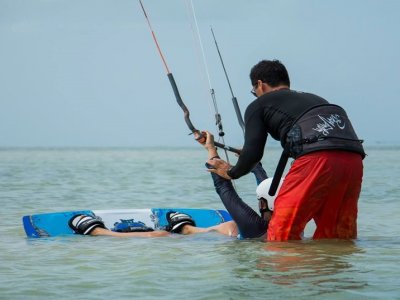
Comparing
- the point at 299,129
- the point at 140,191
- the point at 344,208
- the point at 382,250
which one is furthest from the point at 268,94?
the point at 140,191

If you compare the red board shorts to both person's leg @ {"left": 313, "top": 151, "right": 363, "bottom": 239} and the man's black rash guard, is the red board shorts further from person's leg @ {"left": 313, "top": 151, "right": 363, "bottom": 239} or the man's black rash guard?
the man's black rash guard

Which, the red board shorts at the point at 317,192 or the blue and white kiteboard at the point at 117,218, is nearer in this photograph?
the red board shorts at the point at 317,192

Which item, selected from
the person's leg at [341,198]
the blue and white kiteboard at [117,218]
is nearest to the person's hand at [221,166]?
the person's leg at [341,198]

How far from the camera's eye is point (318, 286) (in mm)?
5395

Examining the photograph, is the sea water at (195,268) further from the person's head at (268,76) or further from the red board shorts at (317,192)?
the person's head at (268,76)

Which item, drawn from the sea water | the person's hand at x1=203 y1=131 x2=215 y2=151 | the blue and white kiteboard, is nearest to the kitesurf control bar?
the person's hand at x1=203 y1=131 x2=215 y2=151

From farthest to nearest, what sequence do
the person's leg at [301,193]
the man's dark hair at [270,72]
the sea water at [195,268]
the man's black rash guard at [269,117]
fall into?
the man's dark hair at [270,72], the man's black rash guard at [269,117], the person's leg at [301,193], the sea water at [195,268]

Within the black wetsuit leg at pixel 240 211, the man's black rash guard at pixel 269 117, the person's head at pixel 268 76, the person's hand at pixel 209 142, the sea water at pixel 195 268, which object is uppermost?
the person's head at pixel 268 76

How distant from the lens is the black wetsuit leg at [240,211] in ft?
24.1

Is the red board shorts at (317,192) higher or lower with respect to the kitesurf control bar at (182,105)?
lower

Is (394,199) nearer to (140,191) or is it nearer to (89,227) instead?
(140,191)

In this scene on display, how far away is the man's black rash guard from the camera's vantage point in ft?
21.6

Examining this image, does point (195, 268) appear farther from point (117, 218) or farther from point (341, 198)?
point (117, 218)

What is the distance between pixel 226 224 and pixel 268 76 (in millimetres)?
2293
